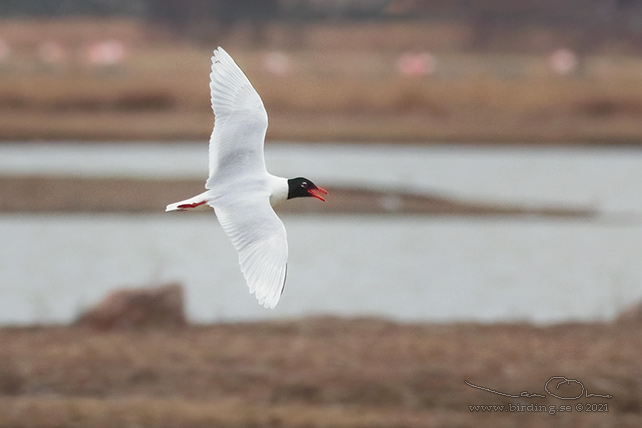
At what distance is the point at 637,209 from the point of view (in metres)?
22.6

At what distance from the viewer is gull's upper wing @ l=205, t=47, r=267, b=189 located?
7.77 m

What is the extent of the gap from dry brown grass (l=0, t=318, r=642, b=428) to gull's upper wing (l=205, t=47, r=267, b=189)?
227 centimetres

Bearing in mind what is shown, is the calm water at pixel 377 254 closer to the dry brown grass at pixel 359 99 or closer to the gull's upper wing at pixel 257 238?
the dry brown grass at pixel 359 99

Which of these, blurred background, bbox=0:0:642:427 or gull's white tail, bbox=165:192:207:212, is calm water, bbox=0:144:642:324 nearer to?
blurred background, bbox=0:0:642:427

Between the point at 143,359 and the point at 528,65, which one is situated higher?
the point at 528,65

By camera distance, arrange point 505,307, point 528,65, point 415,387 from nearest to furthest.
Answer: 1. point 415,387
2. point 505,307
3. point 528,65

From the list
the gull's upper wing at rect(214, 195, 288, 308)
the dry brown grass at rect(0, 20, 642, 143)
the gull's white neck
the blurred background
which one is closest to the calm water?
the blurred background

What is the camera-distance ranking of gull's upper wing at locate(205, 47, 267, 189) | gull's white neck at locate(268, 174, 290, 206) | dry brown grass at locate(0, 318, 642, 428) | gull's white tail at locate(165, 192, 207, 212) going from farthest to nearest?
dry brown grass at locate(0, 318, 642, 428), gull's upper wing at locate(205, 47, 267, 189), gull's white neck at locate(268, 174, 290, 206), gull's white tail at locate(165, 192, 207, 212)

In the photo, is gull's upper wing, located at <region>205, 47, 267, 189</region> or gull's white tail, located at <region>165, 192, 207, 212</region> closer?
gull's white tail, located at <region>165, 192, 207, 212</region>

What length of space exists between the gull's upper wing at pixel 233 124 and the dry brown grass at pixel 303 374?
2.27 metres

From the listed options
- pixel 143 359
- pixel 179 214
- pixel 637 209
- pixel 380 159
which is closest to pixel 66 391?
pixel 143 359

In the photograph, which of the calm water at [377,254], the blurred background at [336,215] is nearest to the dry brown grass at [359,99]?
the blurred background at [336,215]

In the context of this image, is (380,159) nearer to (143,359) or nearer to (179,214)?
(179,214)

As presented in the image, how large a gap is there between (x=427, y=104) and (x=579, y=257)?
13.7 meters
